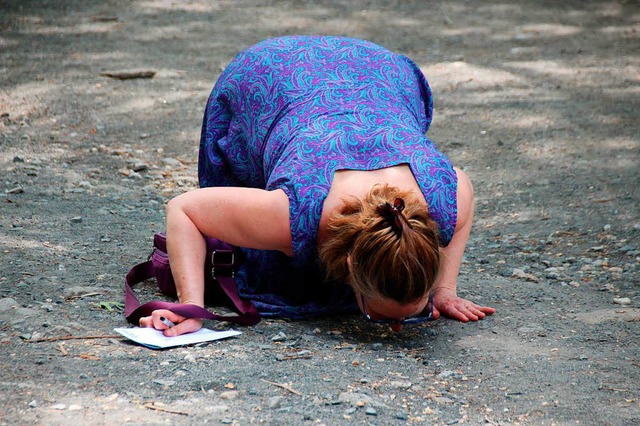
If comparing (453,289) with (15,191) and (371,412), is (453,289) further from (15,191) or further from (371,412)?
(15,191)

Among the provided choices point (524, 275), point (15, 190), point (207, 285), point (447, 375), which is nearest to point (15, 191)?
point (15, 190)

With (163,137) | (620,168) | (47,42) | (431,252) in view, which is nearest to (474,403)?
(431,252)

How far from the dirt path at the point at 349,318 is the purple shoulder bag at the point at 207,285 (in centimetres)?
8

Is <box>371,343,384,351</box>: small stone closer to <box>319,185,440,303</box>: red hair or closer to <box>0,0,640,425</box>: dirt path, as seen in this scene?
<box>0,0,640,425</box>: dirt path

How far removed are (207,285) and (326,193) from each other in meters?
0.70

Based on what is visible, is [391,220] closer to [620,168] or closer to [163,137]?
[620,168]

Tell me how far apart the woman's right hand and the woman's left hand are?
934 mm

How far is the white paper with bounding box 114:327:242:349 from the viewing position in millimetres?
2857

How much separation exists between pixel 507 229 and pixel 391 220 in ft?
7.34

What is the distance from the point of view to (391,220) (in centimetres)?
273

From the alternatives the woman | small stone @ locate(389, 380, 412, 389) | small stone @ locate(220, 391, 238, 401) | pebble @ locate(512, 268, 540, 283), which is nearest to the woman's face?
the woman

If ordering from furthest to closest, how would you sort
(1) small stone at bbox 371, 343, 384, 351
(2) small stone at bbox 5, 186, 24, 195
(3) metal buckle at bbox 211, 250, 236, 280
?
(2) small stone at bbox 5, 186, 24, 195 < (3) metal buckle at bbox 211, 250, 236, 280 < (1) small stone at bbox 371, 343, 384, 351

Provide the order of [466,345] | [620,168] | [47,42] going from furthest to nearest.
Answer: [47,42] → [620,168] → [466,345]

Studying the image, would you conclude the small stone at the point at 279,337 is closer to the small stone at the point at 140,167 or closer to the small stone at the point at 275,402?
the small stone at the point at 275,402
